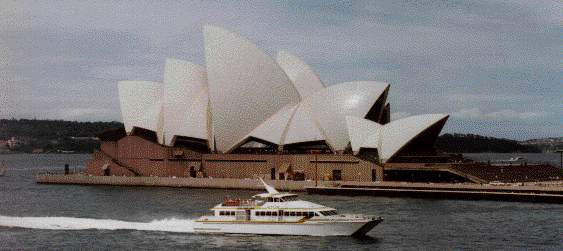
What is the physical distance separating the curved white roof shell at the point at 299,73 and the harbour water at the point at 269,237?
24.0 meters

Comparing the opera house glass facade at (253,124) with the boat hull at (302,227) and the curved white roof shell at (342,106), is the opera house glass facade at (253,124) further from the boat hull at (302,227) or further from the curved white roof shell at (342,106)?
the boat hull at (302,227)

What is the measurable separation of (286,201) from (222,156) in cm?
4450

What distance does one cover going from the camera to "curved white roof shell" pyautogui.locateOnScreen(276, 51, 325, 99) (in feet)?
292

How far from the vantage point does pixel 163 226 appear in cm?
4588

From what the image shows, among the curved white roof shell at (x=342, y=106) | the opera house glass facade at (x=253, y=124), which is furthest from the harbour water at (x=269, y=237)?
the curved white roof shell at (x=342, y=106)

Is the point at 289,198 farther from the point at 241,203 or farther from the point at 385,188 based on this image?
the point at 385,188

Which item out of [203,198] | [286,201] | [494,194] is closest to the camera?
[286,201]

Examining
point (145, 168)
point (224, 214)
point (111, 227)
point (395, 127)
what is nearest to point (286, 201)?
point (224, 214)

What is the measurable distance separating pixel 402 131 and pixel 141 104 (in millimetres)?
36821

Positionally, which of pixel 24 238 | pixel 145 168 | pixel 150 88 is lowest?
pixel 24 238

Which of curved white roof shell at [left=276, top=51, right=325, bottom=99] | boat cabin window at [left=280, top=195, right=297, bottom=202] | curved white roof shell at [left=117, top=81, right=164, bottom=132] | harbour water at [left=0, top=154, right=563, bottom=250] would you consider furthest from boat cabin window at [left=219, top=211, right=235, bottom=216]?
curved white roof shell at [left=117, top=81, right=164, bottom=132]

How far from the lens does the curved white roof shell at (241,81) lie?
A: 8288 cm

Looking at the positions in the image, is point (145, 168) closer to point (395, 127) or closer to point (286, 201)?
point (395, 127)

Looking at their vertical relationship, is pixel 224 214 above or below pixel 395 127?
below
